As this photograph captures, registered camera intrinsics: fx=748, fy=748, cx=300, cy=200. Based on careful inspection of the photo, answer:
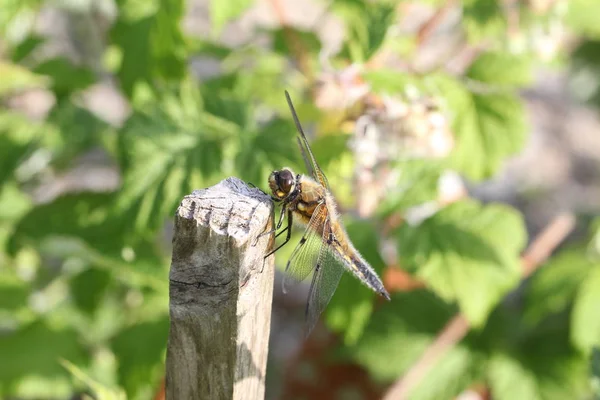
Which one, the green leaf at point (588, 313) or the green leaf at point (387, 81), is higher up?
the green leaf at point (387, 81)

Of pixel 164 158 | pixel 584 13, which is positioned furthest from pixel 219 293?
pixel 584 13

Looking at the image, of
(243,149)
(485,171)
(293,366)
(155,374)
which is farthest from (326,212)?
(293,366)

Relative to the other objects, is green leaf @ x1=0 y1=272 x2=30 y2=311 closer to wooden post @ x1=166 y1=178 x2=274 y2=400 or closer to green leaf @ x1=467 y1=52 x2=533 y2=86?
wooden post @ x1=166 y1=178 x2=274 y2=400

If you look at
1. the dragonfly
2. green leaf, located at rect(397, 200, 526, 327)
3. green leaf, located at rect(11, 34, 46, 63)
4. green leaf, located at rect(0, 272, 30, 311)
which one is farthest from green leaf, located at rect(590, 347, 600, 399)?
green leaf, located at rect(11, 34, 46, 63)

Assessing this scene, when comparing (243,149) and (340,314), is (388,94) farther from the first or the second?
(340,314)

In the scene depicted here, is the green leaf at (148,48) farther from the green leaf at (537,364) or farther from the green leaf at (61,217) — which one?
the green leaf at (537,364)

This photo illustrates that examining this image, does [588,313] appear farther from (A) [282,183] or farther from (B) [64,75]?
(B) [64,75]

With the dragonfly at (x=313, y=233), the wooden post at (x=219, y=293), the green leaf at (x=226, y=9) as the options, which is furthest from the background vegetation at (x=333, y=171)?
the wooden post at (x=219, y=293)
